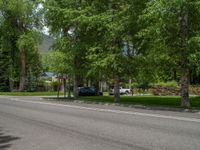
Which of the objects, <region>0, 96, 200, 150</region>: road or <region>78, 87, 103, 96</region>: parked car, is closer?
<region>0, 96, 200, 150</region>: road

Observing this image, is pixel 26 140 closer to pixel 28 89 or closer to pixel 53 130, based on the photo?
pixel 53 130

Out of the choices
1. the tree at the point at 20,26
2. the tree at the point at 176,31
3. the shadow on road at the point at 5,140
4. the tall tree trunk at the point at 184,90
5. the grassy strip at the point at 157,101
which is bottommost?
the shadow on road at the point at 5,140

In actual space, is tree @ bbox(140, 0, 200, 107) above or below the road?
above

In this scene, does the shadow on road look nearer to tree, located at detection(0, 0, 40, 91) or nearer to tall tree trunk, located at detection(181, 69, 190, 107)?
tall tree trunk, located at detection(181, 69, 190, 107)

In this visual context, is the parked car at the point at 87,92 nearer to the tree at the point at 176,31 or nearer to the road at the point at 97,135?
the tree at the point at 176,31

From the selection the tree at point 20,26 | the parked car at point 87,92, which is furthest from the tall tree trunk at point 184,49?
the tree at point 20,26

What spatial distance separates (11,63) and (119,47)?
138 ft

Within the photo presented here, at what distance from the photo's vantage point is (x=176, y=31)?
90.0ft

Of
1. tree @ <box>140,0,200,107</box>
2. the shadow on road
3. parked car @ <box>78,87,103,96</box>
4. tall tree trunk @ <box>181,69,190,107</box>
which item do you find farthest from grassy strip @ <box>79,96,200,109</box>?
parked car @ <box>78,87,103,96</box>

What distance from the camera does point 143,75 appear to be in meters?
37.2

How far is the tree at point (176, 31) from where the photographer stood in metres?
25.5

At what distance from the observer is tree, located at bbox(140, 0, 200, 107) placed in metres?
25.5

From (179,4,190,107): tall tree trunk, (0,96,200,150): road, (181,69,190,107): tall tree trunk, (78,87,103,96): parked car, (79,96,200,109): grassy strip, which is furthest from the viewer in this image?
(78,87,103,96): parked car

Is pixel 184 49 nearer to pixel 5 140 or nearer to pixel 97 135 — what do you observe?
pixel 97 135
